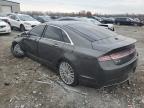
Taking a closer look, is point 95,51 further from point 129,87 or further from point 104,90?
point 129,87

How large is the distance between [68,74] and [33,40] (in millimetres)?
1991

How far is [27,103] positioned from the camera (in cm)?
404

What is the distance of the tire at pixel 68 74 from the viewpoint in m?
4.49

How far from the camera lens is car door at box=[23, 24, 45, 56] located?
5869 mm

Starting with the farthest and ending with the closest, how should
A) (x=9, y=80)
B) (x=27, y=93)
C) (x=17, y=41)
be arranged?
(x=17, y=41)
(x=9, y=80)
(x=27, y=93)

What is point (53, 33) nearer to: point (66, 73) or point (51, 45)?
point (51, 45)

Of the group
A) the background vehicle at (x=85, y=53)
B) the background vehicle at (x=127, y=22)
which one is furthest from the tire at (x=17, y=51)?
the background vehicle at (x=127, y=22)

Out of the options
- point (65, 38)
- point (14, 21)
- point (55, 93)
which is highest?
point (14, 21)

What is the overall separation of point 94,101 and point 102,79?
22.5 inches

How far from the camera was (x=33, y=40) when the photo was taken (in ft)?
19.7

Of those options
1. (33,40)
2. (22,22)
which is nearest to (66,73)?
(33,40)

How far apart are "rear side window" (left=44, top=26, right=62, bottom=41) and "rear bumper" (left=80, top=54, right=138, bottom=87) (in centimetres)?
144

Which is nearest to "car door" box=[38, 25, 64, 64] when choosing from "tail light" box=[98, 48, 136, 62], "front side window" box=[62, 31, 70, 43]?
"front side window" box=[62, 31, 70, 43]

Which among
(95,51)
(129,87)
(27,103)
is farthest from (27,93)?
(129,87)
